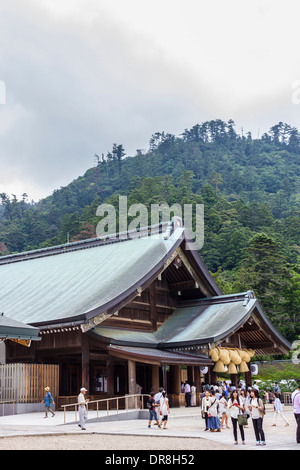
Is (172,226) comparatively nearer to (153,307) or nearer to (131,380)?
(153,307)

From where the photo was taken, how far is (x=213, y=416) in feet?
56.1

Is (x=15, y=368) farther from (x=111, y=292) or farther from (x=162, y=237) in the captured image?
(x=162, y=237)

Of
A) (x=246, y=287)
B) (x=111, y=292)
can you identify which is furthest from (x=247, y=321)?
(x=246, y=287)

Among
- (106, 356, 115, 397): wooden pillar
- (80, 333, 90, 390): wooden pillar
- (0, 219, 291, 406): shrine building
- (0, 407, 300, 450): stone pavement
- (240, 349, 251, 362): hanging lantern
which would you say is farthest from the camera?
(240, 349, 251, 362): hanging lantern

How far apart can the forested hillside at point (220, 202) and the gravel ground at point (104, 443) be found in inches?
1475

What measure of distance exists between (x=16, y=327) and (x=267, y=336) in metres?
14.8

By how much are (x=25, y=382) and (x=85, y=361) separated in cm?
247

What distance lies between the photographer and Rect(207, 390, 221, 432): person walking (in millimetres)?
17016

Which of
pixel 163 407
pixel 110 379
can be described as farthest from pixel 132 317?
pixel 163 407

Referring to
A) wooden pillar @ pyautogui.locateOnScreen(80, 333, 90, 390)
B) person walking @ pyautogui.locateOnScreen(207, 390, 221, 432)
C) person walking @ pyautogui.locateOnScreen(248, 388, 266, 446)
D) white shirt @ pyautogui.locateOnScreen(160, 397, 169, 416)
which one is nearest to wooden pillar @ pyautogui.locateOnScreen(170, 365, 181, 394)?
wooden pillar @ pyautogui.locateOnScreen(80, 333, 90, 390)

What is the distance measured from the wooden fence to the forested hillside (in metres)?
29.6

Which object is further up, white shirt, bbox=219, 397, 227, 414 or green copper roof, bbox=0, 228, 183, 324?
green copper roof, bbox=0, 228, 183, 324

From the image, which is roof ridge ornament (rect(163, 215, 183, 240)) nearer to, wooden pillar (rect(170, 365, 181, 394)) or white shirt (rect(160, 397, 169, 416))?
wooden pillar (rect(170, 365, 181, 394))

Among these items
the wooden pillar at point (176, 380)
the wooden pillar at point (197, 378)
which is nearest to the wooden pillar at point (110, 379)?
the wooden pillar at point (176, 380)
